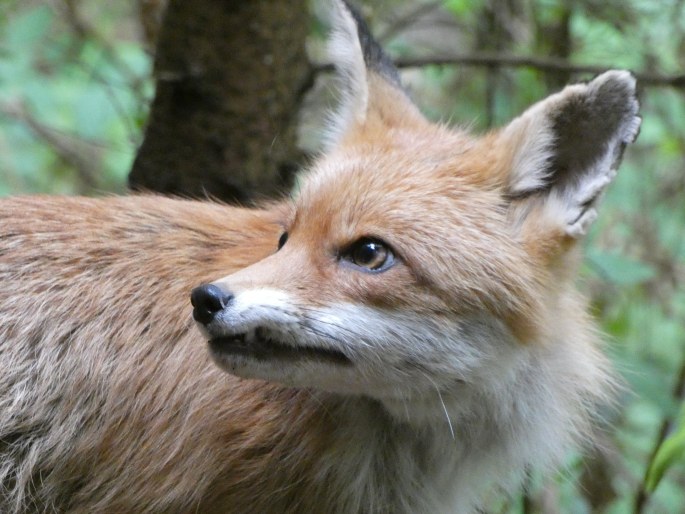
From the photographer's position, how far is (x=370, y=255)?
3.18 meters

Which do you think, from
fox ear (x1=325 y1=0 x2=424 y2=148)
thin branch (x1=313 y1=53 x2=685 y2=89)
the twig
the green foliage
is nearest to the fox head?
fox ear (x1=325 y1=0 x2=424 y2=148)

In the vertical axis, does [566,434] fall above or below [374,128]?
below

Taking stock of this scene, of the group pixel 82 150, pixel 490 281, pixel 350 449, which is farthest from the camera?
pixel 82 150

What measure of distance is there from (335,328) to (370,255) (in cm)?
33

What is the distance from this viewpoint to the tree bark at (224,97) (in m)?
4.88

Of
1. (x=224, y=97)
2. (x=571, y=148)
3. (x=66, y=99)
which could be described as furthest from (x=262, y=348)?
(x=66, y=99)

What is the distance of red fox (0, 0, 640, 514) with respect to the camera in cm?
313

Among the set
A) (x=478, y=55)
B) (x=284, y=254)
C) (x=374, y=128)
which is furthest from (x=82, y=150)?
(x=284, y=254)

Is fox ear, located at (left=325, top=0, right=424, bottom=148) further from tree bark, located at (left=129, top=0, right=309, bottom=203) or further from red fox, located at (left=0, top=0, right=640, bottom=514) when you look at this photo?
tree bark, located at (left=129, top=0, right=309, bottom=203)

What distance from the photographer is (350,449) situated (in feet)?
11.6

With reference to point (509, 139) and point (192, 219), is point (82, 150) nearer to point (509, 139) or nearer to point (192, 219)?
point (192, 219)

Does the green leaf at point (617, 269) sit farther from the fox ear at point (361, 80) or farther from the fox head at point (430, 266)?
the fox ear at point (361, 80)

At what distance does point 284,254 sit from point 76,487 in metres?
1.48

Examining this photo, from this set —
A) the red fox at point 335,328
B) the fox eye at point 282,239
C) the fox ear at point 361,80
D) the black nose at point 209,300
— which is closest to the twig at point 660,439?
the red fox at point 335,328
